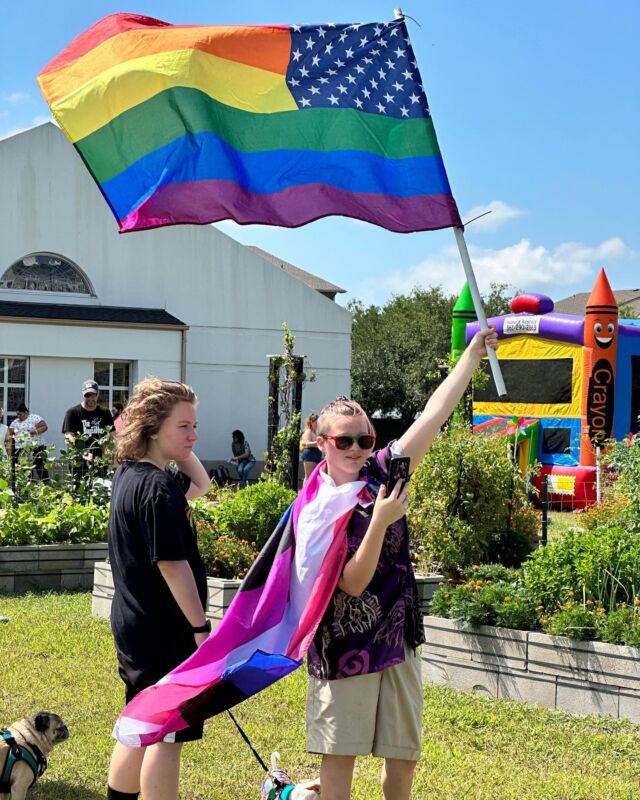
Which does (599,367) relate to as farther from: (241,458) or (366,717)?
(366,717)

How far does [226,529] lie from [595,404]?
436 inches

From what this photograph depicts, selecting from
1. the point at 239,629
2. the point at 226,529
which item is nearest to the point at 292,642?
the point at 239,629

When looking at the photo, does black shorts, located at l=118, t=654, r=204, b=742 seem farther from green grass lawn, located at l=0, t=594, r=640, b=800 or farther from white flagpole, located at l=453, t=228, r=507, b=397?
white flagpole, located at l=453, t=228, r=507, b=397

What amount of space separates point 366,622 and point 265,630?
1.22 feet

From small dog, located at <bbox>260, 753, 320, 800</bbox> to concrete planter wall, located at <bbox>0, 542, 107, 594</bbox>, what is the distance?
6.01 meters

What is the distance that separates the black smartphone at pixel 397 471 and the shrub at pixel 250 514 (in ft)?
22.1

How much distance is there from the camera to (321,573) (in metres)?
3.77

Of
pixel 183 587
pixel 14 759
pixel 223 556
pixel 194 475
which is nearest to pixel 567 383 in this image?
pixel 223 556

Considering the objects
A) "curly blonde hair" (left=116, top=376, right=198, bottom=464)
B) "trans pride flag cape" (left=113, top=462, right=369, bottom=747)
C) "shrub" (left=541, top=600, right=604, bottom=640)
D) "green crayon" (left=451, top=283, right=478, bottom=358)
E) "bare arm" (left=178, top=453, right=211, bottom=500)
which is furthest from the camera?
"green crayon" (left=451, top=283, right=478, bottom=358)

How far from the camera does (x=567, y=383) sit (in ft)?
66.2

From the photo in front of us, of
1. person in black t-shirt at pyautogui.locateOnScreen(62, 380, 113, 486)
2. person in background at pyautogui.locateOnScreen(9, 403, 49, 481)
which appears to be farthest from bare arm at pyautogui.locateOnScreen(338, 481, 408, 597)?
A: person in black t-shirt at pyautogui.locateOnScreen(62, 380, 113, 486)

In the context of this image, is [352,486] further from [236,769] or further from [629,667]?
[629,667]

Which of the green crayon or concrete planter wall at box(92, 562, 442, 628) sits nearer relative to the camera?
concrete planter wall at box(92, 562, 442, 628)

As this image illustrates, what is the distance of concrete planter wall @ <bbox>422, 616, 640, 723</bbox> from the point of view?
6145 mm
